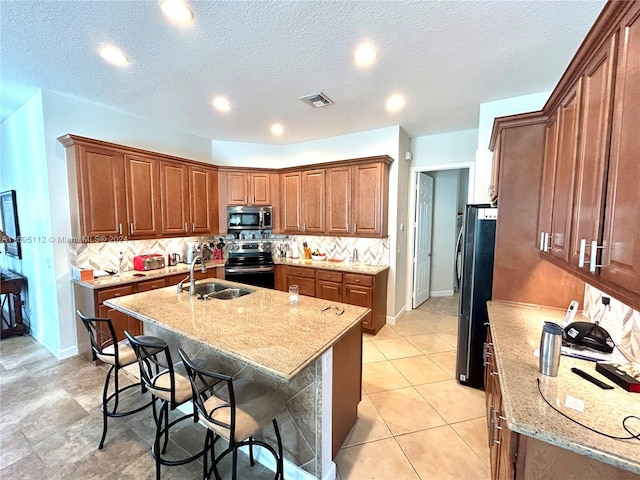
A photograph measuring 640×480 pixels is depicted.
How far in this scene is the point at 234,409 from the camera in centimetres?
126

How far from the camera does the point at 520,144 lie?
86.0 inches

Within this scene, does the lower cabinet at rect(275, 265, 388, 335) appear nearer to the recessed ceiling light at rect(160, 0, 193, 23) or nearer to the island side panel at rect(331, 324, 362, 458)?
the island side panel at rect(331, 324, 362, 458)

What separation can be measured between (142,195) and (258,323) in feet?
9.16

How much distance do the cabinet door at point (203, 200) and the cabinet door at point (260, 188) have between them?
22.8 inches

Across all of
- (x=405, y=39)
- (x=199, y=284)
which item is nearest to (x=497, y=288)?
(x=405, y=39)

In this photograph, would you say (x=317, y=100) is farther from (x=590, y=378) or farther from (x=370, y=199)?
(x=590, y=378)

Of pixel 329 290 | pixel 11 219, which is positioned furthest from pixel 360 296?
pixel 11 219

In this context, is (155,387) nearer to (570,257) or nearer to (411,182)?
(570,257)

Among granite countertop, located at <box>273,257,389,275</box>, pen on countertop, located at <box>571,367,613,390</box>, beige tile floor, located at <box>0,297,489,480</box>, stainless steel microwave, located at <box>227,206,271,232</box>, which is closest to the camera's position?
pen on countertop, located at <box>571,367,613,390</box>

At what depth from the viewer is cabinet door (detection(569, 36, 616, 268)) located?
109 centimetres

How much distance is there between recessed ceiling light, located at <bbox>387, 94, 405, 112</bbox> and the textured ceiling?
0.29 feet

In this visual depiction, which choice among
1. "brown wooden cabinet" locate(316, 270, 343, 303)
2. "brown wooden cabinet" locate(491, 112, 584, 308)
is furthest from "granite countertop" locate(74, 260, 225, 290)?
"brown wooden cabinet" locate(491, 112, 584, 308)

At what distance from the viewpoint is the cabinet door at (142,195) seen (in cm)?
344

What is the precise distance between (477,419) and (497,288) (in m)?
1.09
